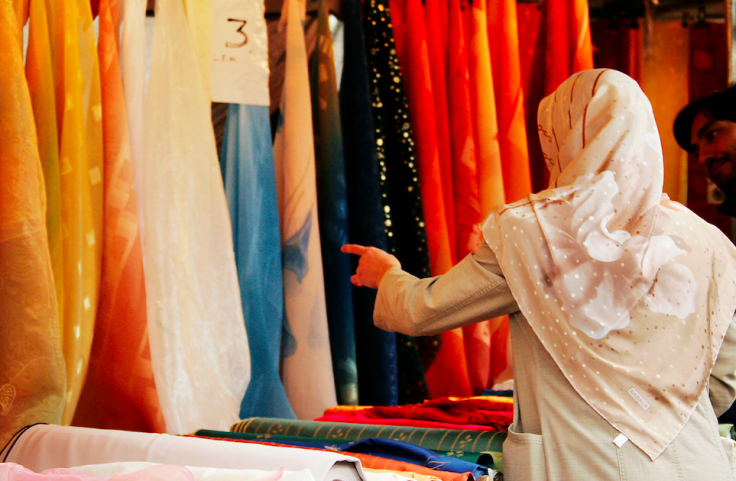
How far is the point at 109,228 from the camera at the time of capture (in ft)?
4.11

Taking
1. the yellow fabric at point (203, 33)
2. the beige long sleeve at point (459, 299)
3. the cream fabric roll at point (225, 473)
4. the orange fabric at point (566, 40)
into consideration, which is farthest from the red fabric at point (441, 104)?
the cream fabric roll at point (225, 473)

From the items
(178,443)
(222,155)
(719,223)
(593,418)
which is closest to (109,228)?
(222,155)

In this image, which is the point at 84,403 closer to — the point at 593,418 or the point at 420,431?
the point at 420,431

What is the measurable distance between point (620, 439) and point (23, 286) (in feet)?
3.06

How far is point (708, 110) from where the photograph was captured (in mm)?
1704

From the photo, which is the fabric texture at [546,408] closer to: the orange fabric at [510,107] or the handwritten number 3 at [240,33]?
the handwritten number 3 at [240,33]

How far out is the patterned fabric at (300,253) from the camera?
1.51 meters

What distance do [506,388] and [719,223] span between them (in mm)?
1112

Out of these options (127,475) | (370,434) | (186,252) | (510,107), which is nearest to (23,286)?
(186,252)

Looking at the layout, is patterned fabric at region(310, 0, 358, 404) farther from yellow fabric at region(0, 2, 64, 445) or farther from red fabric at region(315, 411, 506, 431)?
yellow fabric at region(0, 2, 64, 445)

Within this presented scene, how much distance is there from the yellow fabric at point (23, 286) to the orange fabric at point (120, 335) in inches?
6.7

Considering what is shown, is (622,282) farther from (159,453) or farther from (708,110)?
(708,110)

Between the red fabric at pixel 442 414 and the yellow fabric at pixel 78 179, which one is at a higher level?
the yellow fabric at pixel 78 179

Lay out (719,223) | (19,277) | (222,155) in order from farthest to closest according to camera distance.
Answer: (719,223), (222,155), (19,277)
